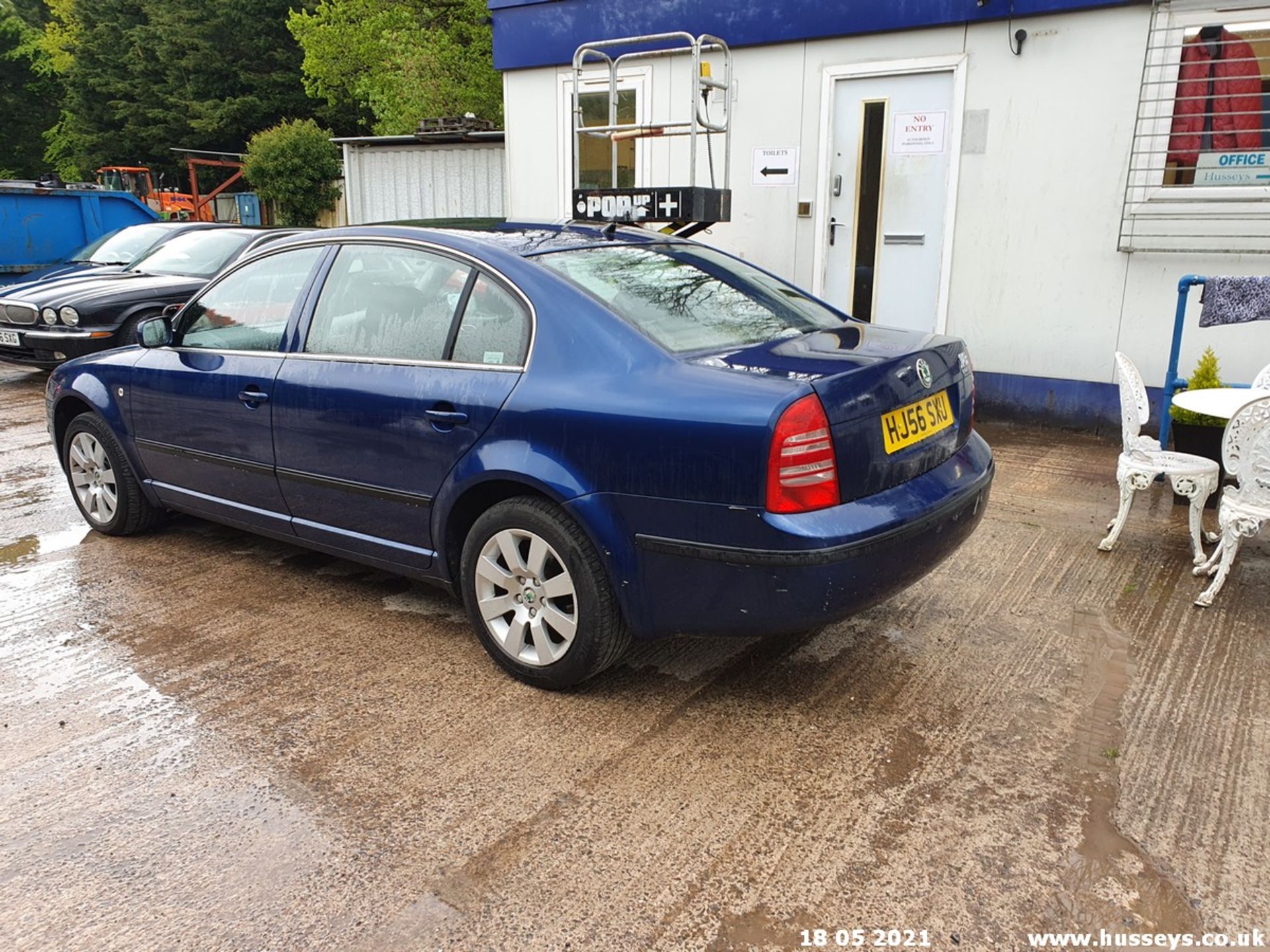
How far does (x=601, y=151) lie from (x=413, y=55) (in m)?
16.0

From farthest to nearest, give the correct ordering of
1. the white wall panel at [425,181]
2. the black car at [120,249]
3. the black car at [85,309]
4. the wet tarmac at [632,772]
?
the white wall panel at [425,181]
the black car at [120,249]
the black car at [85,309]
the wet tarmac at [632,772]

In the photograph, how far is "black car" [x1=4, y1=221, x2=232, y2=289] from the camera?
387 inches

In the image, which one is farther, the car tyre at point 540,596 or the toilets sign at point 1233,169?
the toilets sign at point 1233,169

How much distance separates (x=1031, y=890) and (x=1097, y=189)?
5.65 metres

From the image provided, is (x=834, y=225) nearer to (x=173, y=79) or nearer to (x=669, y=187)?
(x=669, y=187)

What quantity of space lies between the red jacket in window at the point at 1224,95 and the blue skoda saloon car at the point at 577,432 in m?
3.99

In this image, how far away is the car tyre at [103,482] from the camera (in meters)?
4.76

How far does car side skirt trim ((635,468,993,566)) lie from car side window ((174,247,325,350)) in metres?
2.03

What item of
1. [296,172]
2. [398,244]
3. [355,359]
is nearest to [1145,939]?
[355,359]

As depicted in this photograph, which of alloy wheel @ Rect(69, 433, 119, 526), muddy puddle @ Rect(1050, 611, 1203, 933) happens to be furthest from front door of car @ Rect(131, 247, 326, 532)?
muddy puddle @ Rect(1050, 611, 1203, 933)

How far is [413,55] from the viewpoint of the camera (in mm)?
22312

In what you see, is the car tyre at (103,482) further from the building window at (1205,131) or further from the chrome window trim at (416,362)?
the building window at (1205,131)

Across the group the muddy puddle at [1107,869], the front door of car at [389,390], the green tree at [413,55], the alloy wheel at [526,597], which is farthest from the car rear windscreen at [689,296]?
Answer: the green tree at [413,55]

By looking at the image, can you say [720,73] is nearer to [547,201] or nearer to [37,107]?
[547,201]
